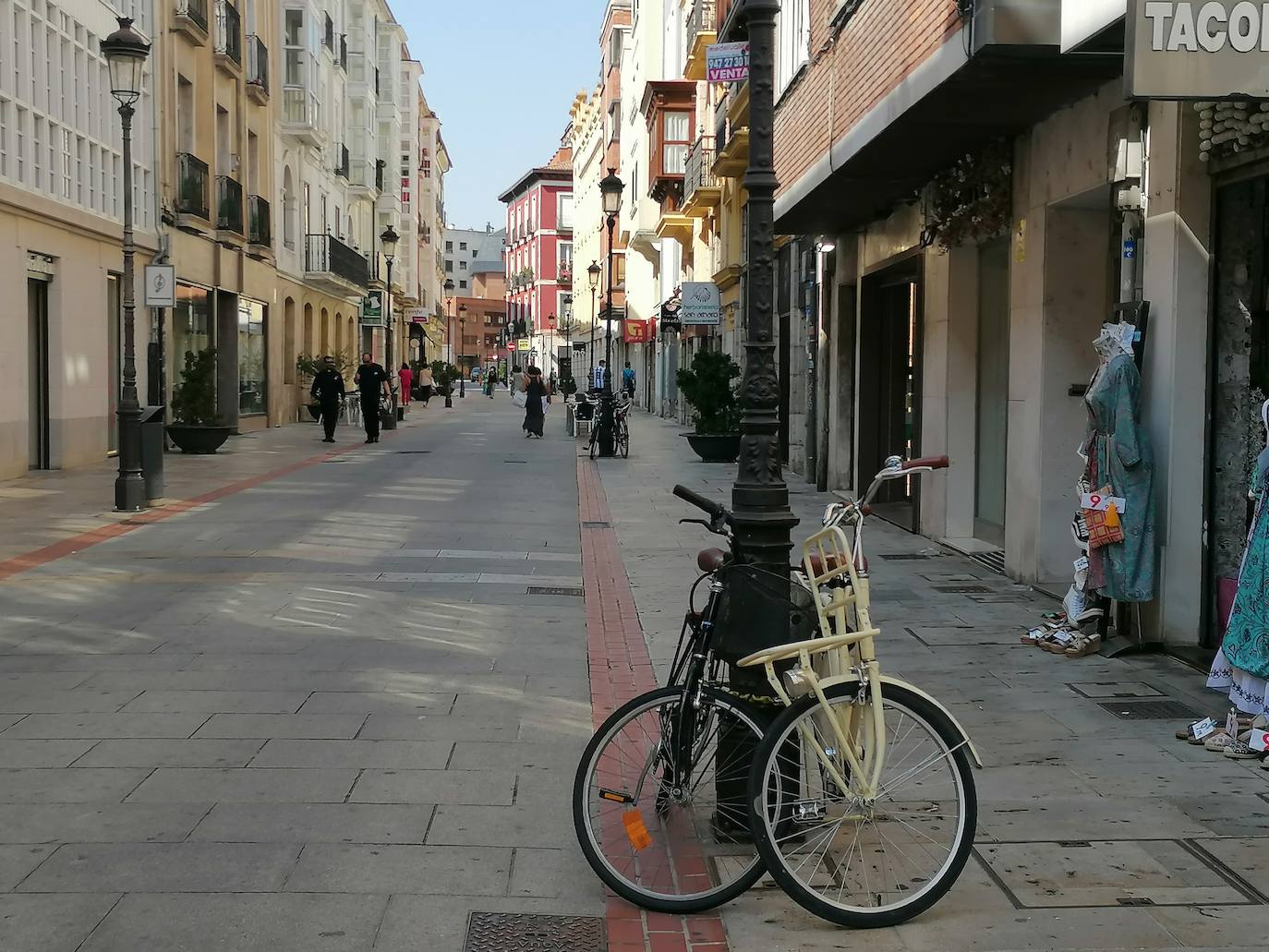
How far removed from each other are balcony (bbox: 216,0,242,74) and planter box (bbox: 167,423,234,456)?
9.23 m

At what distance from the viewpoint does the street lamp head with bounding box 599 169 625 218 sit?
2847cm

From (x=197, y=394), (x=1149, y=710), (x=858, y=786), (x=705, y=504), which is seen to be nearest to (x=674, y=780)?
(x=858, y=786)

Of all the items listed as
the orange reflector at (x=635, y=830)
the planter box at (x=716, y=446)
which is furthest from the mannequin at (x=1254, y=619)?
the planter box at (x=716, y=446)

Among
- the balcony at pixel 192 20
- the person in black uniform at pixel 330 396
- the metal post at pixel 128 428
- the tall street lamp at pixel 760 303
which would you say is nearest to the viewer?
the tall street lamp at pixel 760 303

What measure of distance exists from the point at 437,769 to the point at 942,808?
2.31 metres

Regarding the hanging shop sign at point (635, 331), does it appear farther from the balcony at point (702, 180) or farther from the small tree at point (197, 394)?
the small tree at point (197, 394)

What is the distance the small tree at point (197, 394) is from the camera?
2348 centimetres

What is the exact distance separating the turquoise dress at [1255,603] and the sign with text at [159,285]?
14537 mm

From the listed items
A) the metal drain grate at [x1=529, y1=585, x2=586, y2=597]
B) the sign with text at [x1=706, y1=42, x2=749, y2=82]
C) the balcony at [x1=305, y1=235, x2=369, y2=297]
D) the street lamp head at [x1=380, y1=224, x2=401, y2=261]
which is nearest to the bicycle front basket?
the sign with text at [x1=706, y1=42, x2=749, y2=82]

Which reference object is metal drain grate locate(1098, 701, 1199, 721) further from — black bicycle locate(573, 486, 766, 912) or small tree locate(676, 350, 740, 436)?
small tree locate(676, 350, 740, 436)

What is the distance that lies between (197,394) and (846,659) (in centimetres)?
2111

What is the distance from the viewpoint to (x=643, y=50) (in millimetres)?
53750

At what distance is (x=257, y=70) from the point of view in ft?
109

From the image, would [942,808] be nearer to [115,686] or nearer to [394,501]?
[115,686]
